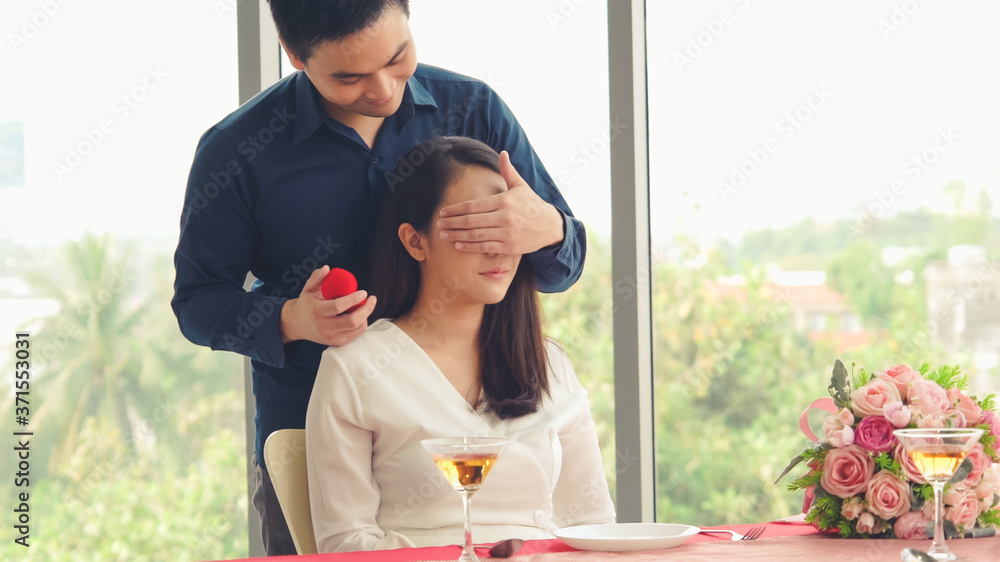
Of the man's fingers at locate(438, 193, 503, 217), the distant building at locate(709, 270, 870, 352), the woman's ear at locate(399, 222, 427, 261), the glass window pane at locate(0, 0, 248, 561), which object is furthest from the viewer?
the distant building at locate(709, 270, 870, 352)

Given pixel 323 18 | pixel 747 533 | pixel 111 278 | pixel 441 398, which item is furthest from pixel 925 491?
pixel 111 278

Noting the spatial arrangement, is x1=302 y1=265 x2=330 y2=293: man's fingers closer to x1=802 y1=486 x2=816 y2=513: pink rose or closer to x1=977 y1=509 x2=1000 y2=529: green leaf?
x1=802 y1=486 x2=816 y2=513: pink rose

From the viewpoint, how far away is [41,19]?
2.75 metres

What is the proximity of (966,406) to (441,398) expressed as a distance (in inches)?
33.4

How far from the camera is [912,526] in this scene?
126cm

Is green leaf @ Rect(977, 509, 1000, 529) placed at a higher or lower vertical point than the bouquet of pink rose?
lower

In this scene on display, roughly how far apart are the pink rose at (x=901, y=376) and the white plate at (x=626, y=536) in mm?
376

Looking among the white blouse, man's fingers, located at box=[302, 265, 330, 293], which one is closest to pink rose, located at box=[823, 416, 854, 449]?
the white blouse

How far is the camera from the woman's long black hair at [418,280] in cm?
170

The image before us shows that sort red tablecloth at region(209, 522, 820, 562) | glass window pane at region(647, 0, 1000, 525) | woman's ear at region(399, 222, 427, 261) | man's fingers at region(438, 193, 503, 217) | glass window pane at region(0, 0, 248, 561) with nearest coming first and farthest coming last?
red tablecloth at region(209, 522, 820, 562) → man's fingers at region(438, 193, 503, 217) → woman's ear at region(399, 222, 427, 261) → glass window pane at region(647, 0, 1000, 525) → glass window pane at region(0, 0, 248, 561)

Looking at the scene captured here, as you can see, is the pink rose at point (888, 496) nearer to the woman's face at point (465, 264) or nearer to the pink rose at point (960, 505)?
the pink rose at point (960, 505)

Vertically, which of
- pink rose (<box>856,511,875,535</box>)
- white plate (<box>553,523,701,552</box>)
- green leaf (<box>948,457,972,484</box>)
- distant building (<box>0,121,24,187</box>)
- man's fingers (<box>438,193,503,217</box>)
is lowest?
white plate (<box>553,523,701,552</box>)

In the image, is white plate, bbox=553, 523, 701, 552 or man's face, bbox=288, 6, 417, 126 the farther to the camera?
man's face, bbox=288, 6, 417, 126

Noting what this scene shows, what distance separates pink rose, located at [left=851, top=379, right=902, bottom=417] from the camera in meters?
Answer: 1.30
